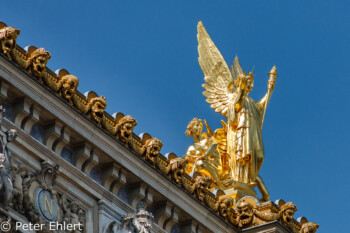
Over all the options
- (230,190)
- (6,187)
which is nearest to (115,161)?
(6,187)

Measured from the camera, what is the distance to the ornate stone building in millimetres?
35375

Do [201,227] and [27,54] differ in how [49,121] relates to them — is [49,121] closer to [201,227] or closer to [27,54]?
[27,54]

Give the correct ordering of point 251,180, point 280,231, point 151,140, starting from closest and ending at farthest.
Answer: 1. point 151,140
2. point 280,231
3. point 251,180

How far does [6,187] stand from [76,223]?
2842 millimetres

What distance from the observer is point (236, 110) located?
46625mm

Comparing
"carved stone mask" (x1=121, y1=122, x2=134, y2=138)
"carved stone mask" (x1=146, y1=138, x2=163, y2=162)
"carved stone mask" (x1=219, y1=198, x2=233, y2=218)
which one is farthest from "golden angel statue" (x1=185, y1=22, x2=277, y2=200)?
"carved stone mask" (x1=121, y1=122, x2=134, y2=138)

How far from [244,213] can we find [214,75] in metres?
6.52

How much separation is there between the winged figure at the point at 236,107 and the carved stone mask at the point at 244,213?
8.17 feet

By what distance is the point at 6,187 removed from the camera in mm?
34281

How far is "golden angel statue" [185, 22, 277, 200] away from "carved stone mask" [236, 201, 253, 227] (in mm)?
2271

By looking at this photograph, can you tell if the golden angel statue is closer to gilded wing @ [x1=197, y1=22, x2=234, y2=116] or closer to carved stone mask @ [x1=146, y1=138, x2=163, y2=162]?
gilded wing @ [x1=197, y1=22, x2=234, y2=116]

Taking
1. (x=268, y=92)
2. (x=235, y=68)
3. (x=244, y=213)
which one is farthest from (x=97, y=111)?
(x=268, y=92)

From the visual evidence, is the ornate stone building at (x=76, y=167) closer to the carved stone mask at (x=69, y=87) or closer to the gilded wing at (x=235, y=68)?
the carved stone mask at (x=69, y=87)
